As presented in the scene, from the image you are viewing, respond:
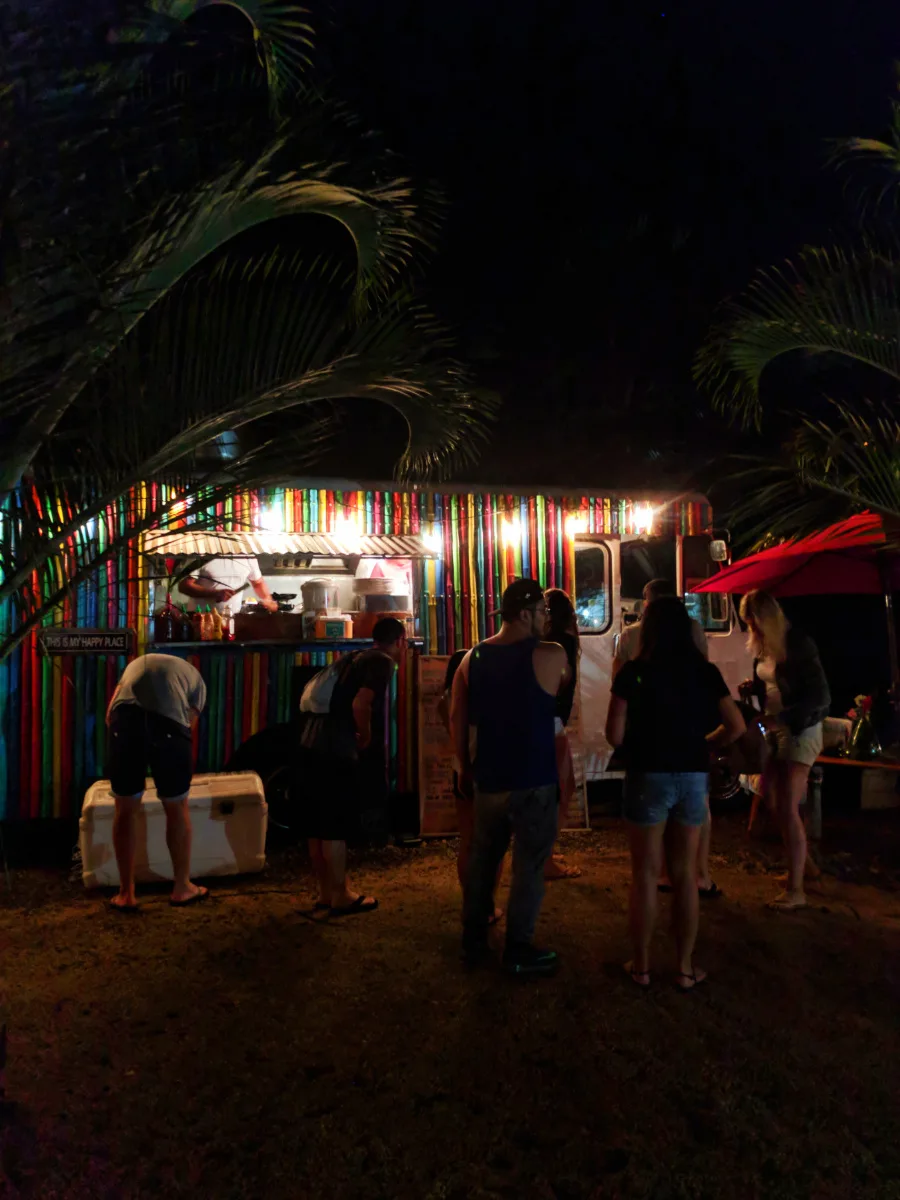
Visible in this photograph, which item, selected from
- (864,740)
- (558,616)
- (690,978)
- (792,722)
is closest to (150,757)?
(558,616)

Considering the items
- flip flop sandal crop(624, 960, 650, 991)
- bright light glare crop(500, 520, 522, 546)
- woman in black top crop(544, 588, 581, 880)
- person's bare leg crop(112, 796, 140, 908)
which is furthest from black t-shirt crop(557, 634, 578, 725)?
person's bare leg crop(112, 796, 140, 908)

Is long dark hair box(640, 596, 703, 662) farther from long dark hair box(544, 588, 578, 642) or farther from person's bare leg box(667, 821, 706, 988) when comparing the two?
long dark hair box(544, 588, 578, 642)

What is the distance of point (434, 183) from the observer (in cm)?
332

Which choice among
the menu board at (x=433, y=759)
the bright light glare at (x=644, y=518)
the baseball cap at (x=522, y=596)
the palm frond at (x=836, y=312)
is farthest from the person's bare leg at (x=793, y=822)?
the bright light glare at (x=644, y=518)

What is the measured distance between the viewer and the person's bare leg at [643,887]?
3.62 meters

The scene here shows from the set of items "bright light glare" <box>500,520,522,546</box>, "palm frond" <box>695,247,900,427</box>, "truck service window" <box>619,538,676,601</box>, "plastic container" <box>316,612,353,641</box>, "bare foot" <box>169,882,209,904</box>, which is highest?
"palm frond" <box>695,247,900,427</box>

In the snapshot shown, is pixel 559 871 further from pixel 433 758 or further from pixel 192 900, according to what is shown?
pixel 192 900

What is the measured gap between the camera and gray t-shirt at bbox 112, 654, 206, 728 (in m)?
4.92

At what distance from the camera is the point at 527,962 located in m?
3.82

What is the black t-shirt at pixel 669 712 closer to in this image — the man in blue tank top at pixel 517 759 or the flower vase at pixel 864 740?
the man in blue tank top at pixel 517 759

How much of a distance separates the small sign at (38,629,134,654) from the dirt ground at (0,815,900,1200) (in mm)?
1884

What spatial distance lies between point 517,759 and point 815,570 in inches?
153

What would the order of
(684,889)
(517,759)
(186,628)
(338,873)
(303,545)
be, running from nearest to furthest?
(684,889)
(517,759)
(338,873)
(186,628)
(303,545)

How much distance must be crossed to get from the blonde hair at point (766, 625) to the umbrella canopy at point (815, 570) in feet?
1.72
